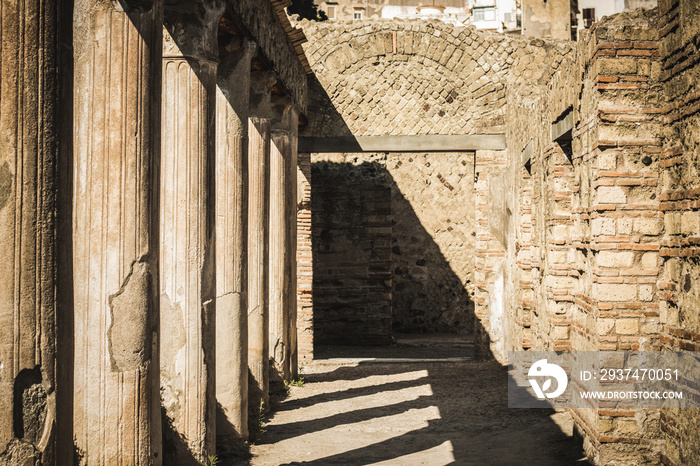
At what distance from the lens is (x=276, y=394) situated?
8.57 metres

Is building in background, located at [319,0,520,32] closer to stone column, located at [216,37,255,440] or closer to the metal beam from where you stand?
the metal beam

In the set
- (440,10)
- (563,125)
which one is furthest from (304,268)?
(440,10)

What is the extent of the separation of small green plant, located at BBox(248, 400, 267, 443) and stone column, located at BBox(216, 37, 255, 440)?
0.35 m

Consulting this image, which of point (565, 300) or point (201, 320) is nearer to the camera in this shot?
point (201, 320)

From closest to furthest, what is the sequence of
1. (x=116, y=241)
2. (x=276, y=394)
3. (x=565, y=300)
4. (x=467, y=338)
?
(x=116, y=241) < (x=565, y=300) < (x=276, y=394) < (x=467, y=338)

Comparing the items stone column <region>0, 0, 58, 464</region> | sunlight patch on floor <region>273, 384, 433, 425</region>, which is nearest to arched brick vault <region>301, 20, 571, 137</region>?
sunlight patch on floor <region>273, 384, 433, 425</region>

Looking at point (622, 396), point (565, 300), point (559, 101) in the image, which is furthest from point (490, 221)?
point (622, 396)

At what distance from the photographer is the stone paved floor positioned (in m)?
5.89

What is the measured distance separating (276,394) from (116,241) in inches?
205

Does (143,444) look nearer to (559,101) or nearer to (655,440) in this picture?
(655,440)

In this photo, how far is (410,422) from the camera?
7.21 meters

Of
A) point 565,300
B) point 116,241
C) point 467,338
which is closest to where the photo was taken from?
point 116,241

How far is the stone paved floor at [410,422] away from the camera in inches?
232

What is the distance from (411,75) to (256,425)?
6.36 m
